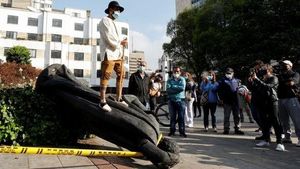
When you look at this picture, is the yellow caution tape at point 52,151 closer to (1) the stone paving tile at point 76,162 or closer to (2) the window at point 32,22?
(1) the stone paving tile at point 76,162

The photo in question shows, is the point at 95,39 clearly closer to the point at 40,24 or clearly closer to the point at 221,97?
the point at 40,24

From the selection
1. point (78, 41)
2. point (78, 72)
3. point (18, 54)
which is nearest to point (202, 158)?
point (18, 54)

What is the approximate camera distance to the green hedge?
5715 mm

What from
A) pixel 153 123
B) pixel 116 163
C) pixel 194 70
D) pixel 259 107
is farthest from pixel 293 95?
pixel 194 70

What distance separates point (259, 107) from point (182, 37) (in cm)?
4255

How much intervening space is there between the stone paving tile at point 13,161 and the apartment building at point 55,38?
5392cm

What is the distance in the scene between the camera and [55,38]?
61031mm

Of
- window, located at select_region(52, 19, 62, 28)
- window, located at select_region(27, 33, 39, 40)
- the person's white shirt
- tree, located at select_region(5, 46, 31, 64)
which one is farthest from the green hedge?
window, located at select_region(52, 19, 62, 28)

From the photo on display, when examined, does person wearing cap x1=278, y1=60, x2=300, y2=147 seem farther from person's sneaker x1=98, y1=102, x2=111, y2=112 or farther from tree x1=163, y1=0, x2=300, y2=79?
tree x1=163, y1=0, x2=300, y2=79

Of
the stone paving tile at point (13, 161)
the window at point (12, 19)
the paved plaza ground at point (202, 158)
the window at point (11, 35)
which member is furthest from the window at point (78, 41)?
the stone paving tile at point (13, 161)

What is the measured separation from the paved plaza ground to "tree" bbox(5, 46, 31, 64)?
47.6m

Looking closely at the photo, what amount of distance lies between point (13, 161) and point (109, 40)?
2.27 meters

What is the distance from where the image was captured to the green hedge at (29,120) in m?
5.71

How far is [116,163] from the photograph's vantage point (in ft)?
17.1
